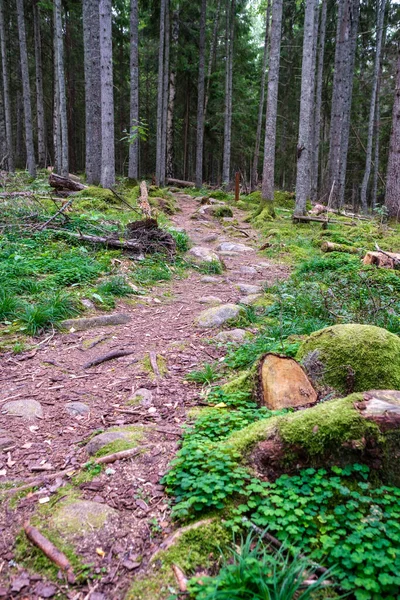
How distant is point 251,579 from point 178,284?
564cm

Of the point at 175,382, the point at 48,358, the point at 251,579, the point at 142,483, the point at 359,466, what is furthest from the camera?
the point at 48,358

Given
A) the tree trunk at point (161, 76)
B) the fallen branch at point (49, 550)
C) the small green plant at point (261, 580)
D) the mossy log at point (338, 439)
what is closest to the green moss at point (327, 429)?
the mossy log at point (338, 439)

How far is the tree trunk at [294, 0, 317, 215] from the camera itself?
11.6m

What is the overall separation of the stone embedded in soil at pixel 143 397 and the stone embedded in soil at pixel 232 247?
21.6 feet

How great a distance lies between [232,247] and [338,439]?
8069mm

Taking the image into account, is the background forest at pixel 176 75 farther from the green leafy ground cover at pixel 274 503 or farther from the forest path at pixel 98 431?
the green leafy ground cover at pixel 274 503

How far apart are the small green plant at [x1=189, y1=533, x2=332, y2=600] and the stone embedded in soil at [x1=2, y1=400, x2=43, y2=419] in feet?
6.55

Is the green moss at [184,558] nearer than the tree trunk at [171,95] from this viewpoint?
Yes

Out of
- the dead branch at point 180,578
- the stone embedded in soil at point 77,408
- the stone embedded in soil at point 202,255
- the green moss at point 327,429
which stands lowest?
the stone embedded in soil at point 77,408

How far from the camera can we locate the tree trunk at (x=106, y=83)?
465 inches

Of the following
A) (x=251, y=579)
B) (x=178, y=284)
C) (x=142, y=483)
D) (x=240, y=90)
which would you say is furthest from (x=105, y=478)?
(x=240, y=90)

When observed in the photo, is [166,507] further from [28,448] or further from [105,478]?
[28,448]

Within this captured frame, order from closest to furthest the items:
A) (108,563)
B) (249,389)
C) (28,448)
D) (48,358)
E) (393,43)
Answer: (108,563), (28,448), (249,389), (48,358), (393,43)

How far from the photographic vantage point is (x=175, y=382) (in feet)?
12.3
